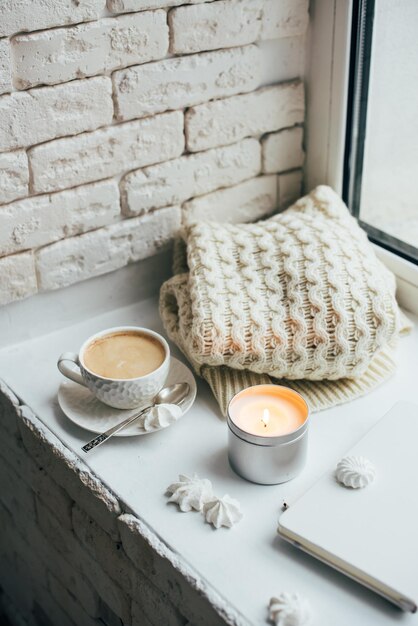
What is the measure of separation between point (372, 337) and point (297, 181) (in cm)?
40

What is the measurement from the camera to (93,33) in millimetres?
896

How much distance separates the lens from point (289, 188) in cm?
119

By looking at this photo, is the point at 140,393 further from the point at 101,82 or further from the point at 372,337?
the point at 101,82

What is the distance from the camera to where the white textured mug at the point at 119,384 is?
33.0 inches

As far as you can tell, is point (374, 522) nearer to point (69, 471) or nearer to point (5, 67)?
point (69, 471)

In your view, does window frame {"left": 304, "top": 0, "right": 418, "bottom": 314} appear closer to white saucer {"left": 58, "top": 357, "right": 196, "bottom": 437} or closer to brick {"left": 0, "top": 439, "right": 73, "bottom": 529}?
white saucer {"left": 58, "top": 357, "right": 196, "bottom": 437}

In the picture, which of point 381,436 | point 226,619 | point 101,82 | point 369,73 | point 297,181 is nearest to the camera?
point 226,619

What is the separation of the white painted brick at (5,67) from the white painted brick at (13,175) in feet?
0.26

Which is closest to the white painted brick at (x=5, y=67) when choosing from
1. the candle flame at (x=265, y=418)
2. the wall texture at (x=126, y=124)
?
the wall texture at (x=126, y=124)

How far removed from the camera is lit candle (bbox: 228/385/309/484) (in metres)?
0.77

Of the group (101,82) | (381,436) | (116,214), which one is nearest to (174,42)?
(101,82)

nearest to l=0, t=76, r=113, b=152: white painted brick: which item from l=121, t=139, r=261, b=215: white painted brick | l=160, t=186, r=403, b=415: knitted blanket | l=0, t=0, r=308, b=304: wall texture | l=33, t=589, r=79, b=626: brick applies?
l=0, t=0, r=308, b=304: wall texture

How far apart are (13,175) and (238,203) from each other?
373 millimetres

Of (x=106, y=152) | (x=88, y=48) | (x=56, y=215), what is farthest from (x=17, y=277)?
(x=88, y=48)
